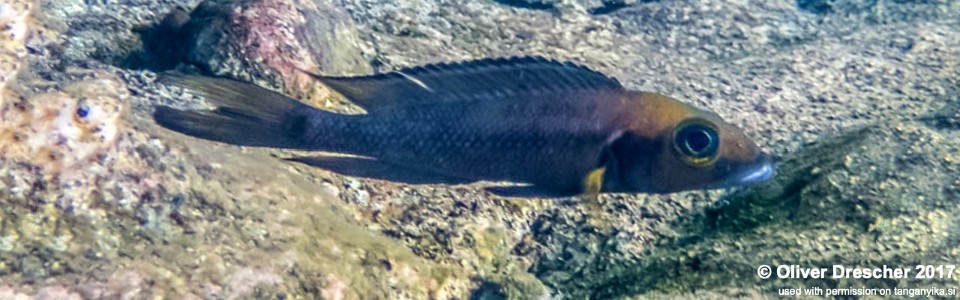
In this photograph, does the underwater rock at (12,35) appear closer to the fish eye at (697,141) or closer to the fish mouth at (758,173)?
the fish eye at (697,141)

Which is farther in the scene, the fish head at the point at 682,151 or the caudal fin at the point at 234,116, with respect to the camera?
the fish head at the point at 682,151

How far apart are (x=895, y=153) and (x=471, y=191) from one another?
7.75 ft

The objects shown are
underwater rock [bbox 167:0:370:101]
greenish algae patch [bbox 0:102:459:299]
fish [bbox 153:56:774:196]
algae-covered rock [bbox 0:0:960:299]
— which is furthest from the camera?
underwater rock [bbox 167:0:370:101]

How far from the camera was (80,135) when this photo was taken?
2113mm

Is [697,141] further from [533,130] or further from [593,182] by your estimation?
[533,130]

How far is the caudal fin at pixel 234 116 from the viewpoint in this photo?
6.83 ft

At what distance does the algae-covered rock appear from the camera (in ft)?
6.70

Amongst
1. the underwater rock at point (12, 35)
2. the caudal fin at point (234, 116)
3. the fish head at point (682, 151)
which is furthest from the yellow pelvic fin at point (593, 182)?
the underwater rock at point (12, 35)

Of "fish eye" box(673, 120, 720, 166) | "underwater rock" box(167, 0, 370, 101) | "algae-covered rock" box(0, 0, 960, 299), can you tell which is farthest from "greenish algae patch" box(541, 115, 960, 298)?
"underwater rock" box(167, 0, 370, 101)

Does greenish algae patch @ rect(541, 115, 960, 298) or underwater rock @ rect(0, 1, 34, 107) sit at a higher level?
underwater rock @ rect(0, 1, 34, 107)

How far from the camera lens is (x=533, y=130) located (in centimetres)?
233

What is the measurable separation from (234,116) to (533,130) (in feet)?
3.69

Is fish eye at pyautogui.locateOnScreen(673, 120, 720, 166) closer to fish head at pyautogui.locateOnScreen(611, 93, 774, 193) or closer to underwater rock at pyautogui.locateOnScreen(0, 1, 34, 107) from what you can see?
fish head at pyautogui.locateOnScreen(611, 93, 774, 193)

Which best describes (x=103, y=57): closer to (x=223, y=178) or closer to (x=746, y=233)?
(x=223, y=178)
